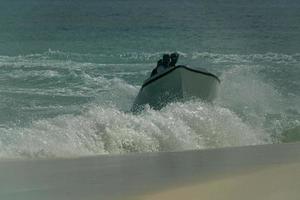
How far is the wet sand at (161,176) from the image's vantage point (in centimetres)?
626

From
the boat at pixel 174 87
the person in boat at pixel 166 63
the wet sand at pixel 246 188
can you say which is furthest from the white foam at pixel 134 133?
the wet sand at pixel 246 188

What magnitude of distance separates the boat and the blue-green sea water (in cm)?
30

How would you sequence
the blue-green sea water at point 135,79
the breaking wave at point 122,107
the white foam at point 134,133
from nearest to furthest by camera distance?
the white foam at point 134,133 < the breaking wave at point 122,107 < the blue-green sea water at point 135,79

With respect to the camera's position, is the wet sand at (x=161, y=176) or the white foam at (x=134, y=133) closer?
the wet sand at (x=161, y=176)

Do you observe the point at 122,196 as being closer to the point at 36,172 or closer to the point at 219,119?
the point at 36,172

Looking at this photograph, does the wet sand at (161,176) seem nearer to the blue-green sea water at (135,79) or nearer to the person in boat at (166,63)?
the blue-green sea water at (135,79)

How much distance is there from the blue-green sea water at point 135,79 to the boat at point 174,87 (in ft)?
1.00

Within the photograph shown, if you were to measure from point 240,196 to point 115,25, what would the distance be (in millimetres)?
33248

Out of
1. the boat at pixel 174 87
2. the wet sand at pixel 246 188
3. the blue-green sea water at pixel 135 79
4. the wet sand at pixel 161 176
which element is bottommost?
the blue-green sea water at pixel 135 79

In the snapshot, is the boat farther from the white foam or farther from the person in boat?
the person in boat

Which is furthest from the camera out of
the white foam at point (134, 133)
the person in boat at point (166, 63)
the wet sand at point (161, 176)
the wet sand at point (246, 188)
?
the person in boat at point (166, 63)

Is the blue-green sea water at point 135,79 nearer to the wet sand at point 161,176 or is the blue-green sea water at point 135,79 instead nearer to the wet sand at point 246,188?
the wet sand at point 161,176

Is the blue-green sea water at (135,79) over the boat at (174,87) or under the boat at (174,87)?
under

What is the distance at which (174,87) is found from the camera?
13.9 meters
